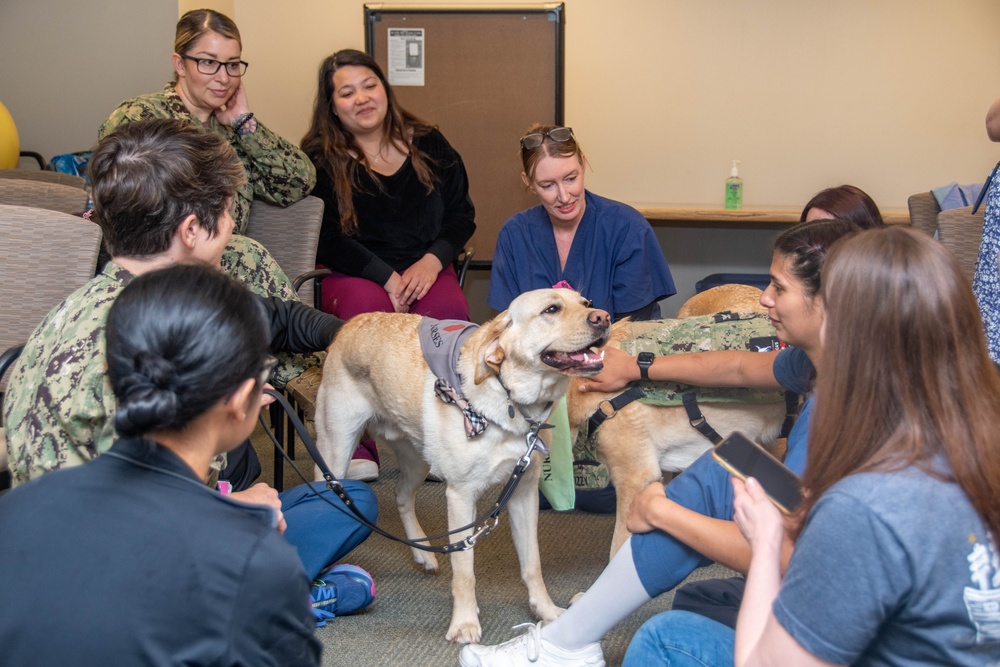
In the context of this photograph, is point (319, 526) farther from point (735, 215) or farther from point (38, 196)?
point (735, 215)

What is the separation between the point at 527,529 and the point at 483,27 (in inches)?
140

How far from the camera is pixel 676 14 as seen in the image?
5.05 meters

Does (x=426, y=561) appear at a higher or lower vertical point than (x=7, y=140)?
lower

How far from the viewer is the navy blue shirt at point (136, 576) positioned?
0.92 m

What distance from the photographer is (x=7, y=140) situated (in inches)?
179

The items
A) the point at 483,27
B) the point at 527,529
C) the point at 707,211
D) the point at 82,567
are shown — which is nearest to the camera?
the point at 82,567

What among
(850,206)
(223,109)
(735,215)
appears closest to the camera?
(850,206)

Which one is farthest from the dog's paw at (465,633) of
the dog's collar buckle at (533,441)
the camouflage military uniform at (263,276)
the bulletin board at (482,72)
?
the bulletin board at (482,72)

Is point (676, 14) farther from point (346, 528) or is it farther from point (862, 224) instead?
point (346, 528)

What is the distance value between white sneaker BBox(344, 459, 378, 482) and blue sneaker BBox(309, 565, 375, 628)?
925 mm

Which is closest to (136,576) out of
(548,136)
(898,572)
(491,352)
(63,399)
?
(63,399)

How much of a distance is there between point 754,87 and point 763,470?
4.19 m

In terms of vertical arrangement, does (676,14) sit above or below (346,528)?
above

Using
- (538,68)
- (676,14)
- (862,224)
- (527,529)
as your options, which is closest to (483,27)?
(538,68)
